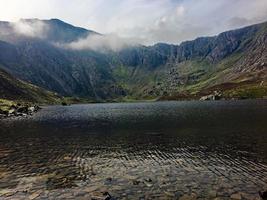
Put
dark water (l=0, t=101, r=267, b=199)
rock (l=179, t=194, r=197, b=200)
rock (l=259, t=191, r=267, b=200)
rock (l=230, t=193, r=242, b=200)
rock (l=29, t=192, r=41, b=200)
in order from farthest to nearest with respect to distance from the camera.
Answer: dark water (l=0, t=101, r=267, b=199) → rock (l=29, t=192, r=41, b=200) → rock (l=179, t=194, r=197, b=200) → rock (l=230, t=193, r=242, b=200) → rock (l=259, t=191, r=267, b=200)

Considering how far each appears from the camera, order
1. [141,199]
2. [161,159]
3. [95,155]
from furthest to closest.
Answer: [95,155] < [161,159] < [141,199]

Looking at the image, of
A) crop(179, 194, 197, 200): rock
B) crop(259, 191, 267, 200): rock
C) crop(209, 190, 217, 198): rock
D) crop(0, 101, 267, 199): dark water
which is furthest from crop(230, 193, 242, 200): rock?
crop(179, 194, 197, 200): rock

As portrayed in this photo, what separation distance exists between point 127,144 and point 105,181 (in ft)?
95.3

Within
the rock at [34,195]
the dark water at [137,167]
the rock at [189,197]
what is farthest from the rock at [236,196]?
the rock at [34,195]

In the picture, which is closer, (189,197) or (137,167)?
(189,197)

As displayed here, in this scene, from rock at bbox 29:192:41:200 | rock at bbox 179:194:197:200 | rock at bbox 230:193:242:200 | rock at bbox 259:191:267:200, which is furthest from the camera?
rock at bbox 29:192:41:200

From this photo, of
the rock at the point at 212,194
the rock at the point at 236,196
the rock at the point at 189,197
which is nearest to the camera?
the rock at the point at 236,196

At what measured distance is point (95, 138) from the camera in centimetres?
8056

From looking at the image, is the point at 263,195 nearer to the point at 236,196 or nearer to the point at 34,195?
the point at 236,196

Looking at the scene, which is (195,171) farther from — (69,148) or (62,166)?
(69,148)

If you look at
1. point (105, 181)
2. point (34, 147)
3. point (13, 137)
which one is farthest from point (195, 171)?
point (13, 137)

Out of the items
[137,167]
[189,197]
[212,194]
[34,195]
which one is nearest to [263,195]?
[212,194]

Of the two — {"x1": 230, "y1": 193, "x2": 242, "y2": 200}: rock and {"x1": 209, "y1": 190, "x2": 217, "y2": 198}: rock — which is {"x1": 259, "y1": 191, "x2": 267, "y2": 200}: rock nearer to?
{"x1": 230, "y1": 193, "x2": 242, "y2": 200}: rock

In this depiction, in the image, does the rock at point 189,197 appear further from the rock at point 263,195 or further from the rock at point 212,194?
the rock at point 263,195
